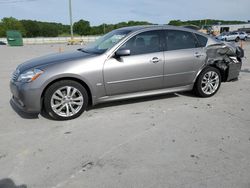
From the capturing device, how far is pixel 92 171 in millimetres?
2578

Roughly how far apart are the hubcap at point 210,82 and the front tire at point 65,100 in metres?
2.67

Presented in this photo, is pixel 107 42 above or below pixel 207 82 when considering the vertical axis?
above

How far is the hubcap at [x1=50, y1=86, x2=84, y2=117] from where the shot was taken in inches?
154

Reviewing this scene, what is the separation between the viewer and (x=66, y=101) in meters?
3.97

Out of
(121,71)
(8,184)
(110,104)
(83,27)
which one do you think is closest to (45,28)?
(83,27)

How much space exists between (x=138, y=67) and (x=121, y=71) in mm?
348

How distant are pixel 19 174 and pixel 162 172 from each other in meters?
1.61

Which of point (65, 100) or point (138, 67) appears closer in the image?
point (65, 100)

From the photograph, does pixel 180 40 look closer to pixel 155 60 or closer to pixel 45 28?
pixel 155 60

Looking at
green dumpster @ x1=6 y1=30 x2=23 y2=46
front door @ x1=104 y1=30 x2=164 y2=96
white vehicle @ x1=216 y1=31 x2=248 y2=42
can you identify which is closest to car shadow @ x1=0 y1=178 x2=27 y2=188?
front door @ x1=104 y1=30 x2=164 y2=96

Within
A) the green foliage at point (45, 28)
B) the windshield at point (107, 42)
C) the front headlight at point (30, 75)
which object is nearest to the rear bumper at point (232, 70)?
the windshield at point (107, 42)

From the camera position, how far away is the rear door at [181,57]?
4559mm

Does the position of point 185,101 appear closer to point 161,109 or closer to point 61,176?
point 161,109

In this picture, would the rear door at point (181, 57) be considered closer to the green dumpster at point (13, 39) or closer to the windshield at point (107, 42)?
the windshield at point (107, 42)
